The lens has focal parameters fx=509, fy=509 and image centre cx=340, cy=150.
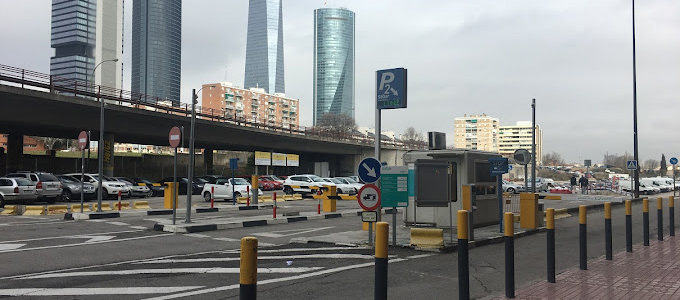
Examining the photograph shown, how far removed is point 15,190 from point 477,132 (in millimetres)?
142759

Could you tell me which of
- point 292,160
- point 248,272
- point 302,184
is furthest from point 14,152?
point 248,272

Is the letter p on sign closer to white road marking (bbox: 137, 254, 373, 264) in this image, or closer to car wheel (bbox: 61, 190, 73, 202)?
white road marking (bbox: 137, 254, 373, 264)

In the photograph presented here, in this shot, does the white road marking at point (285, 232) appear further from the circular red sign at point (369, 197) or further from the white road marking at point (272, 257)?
the circular red sign at point (369, 197)

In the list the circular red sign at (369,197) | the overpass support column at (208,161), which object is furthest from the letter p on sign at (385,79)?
the overpass support column at (208,161)

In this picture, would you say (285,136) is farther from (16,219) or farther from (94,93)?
(16,219)

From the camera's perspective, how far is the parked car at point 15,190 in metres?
24.7

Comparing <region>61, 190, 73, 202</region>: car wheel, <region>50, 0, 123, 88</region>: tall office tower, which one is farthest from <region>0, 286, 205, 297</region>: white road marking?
<region>50, 0, 123, 88</region>: tall office tower

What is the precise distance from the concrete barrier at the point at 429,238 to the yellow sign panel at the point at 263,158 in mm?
49125

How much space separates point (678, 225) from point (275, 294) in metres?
15.6

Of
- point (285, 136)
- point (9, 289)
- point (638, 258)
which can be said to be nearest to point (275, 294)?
point (9, 289)

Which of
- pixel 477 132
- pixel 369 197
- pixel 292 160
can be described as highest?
pixel 477 132

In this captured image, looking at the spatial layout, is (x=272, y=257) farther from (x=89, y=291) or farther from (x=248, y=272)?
(x=248, y=272)

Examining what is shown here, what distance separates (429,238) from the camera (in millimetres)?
10922

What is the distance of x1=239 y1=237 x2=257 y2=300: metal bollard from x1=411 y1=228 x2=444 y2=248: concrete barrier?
787 cm
